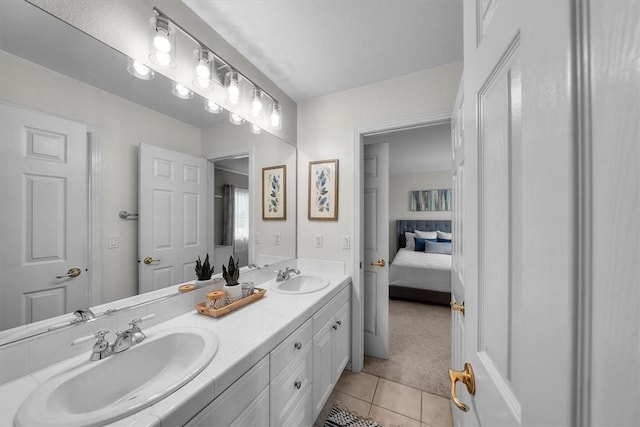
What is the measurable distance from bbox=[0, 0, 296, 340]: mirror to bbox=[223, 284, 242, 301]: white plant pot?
1.03 ft

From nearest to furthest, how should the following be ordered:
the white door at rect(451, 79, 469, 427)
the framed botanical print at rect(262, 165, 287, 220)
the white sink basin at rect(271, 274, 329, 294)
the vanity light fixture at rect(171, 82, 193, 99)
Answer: the white door at rect(451, 79, 469, 427) → the vanity light fixture at rect(171, 82, 193, 99) → the white sink basin at rect(271, 274, 329, 294) → the framed botanical print at rect(262, 165, 287, 220)

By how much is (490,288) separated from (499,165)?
0.86 ft

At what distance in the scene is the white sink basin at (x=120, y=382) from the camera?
1.91ft

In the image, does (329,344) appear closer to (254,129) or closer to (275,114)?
(254,129)

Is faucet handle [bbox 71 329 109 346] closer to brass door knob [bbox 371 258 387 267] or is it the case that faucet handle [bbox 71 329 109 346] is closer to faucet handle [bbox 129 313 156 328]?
faucet handle [bbox 129 313 156 328]

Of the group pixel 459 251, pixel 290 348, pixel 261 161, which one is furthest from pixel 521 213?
pixel 261 161

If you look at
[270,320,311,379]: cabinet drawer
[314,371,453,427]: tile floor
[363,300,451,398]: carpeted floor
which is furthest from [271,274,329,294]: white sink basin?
[363,300,451,398]: carpeted floor

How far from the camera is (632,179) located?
19 cm

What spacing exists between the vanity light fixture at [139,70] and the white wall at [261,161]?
35 centimetres

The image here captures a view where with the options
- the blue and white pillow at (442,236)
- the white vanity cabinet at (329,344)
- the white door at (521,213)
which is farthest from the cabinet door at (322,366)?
the blue and white pillow at (442,236)

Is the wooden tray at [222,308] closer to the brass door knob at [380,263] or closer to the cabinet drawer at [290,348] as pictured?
the cabinet drawer at [290,348]

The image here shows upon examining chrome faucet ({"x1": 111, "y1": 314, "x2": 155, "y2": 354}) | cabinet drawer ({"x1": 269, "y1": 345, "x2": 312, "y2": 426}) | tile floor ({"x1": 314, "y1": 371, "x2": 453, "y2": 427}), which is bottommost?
tile floor ({"x1": 314, "y1": 371, "x2": 453, "y2": 427})

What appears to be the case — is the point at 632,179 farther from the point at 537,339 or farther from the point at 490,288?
the point at 490,288

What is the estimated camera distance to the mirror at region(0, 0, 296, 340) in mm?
768
